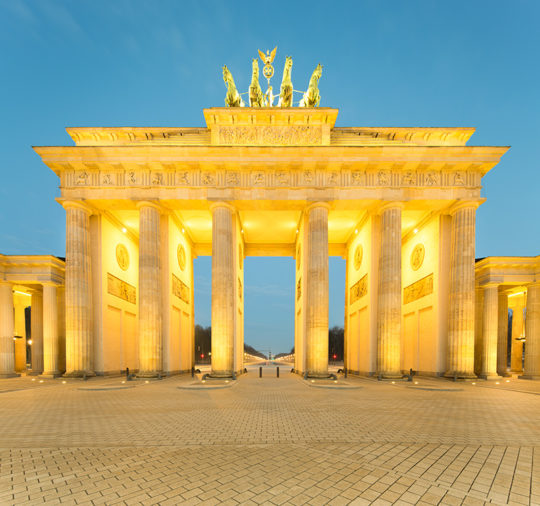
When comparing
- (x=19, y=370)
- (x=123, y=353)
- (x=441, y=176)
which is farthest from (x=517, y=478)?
(x=19, y=370)

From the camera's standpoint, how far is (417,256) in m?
22.8

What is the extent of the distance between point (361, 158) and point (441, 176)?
18.0 ft

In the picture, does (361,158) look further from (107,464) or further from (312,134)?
(107,464)

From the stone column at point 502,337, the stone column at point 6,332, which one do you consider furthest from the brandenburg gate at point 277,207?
the stone column at point 502,337

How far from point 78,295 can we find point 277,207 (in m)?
14.1

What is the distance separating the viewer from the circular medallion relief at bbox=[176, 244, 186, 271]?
24.2 meters

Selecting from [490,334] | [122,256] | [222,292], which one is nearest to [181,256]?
[122,256]

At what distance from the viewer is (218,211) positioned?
62.4 ft

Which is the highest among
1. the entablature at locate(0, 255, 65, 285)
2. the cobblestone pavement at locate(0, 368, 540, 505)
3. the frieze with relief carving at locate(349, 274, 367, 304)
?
the entablature at locate(0, 255, 65, 285)

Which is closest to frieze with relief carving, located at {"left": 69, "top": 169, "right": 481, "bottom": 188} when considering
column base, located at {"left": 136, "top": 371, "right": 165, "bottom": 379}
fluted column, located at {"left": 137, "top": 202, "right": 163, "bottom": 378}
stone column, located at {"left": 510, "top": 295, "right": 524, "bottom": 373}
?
fluted column, located at {"left": 137, "top": 202, "right": 163, "bottom": 378}

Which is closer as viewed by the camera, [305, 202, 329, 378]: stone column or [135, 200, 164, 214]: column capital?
[305, 202, 329, 378]: stone column

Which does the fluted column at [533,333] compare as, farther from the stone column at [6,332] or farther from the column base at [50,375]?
the stone column at [6,332]

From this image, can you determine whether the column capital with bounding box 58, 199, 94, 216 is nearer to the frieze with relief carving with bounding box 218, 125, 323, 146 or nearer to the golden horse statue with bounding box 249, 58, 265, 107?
the frieze with relief carving with bounding box 218, 125, 323, 146

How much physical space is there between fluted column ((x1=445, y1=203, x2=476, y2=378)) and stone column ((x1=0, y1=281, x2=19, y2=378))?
30622 mm
